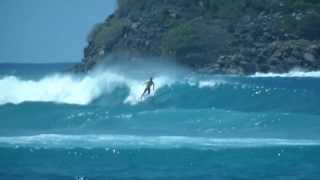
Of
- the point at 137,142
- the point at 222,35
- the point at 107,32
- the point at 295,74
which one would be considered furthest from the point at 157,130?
the point at 107,32

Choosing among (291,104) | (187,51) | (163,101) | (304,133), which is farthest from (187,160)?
(187,51)

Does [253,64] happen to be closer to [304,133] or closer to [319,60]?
[319,60]

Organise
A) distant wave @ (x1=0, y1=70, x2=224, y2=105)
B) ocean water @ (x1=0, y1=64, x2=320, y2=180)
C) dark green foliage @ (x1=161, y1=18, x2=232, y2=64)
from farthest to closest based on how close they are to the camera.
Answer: dark green foliage @ (x1=161, y1=18, x2=232, y2=64), distant wave @ (x1=0, y1=70, x2=224, y2=105), ocean water @ (x1=0, y1=64, x2=320, y2=180)

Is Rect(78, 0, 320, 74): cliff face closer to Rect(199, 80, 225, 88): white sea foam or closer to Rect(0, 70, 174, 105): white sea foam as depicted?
Rect(0, 70, 174, 105): white sea foam

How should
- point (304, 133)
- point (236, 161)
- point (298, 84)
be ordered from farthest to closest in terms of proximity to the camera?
point (298, 84) < point (304, 133) < point (236, 161)

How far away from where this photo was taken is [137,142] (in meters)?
27.9

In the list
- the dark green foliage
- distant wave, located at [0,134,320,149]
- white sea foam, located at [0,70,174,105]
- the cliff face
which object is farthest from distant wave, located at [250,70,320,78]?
distant wave, located at [0,134,320,149]

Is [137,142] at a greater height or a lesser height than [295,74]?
lesser

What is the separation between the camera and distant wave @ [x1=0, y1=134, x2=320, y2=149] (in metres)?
26.7

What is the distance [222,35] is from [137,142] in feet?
162

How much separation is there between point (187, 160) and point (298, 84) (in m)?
30.1

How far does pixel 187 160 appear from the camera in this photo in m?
23.6

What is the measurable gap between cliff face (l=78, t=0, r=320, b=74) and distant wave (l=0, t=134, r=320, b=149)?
40.8 m

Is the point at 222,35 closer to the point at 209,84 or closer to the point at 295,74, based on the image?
the point at 295,74
